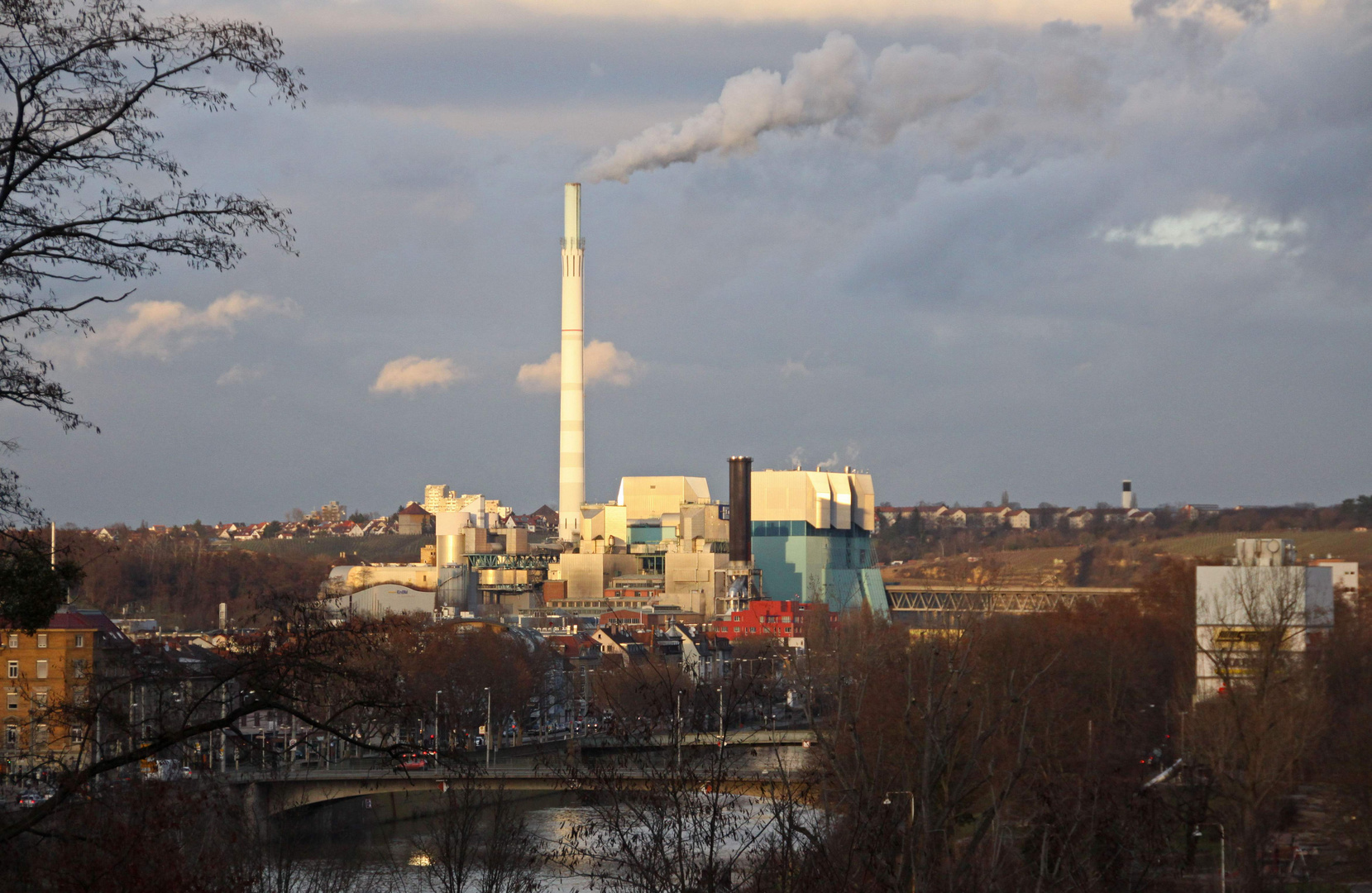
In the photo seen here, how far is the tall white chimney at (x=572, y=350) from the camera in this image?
3438 inches

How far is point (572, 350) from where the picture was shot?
88562 mm

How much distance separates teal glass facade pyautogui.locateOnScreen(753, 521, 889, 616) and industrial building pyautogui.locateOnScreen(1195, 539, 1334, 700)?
50995 mm

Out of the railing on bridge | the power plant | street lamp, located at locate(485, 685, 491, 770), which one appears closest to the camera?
street lamp, located at locate(485, 685, 491, 770)

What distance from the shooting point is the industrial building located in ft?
106

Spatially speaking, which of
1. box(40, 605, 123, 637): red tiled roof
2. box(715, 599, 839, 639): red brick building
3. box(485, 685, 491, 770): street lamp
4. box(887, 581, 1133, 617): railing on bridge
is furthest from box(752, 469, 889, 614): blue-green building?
box(40, 605, 123, 637): red tiled roof

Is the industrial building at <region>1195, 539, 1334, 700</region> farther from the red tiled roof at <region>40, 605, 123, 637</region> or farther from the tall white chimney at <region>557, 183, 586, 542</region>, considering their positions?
the tall white chimney at <region>557, 183, 586, 542</region>

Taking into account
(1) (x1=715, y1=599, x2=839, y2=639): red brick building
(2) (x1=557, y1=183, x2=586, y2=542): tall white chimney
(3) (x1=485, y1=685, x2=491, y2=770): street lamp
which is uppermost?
(2) (x1=557, y1=183, x2=586, y2=542): tall white chimney

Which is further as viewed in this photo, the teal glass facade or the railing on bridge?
the teal glass facade

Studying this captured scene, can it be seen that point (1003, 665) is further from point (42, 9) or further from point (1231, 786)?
point (42, 9)

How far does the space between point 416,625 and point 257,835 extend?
30.3 metres

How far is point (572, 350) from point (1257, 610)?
58425 mm

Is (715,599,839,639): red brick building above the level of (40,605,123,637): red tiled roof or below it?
below

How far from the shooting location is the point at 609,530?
99875mm

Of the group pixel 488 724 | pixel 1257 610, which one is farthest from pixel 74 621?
pixel 1257 610
